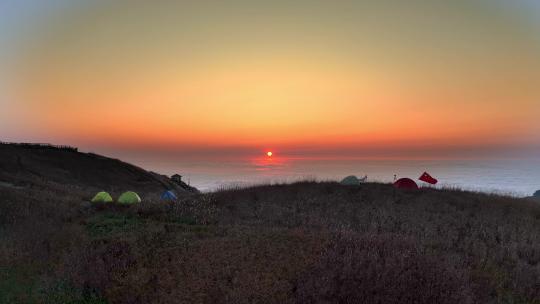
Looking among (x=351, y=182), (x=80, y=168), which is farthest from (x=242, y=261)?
(x=80, y=168)

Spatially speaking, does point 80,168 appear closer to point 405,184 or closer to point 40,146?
point 40,146

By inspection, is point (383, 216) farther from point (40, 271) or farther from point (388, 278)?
point (40, 271)

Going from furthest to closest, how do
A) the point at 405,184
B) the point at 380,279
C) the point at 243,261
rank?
the point at 405,184 → the point at 243,261 → the point at 380,279

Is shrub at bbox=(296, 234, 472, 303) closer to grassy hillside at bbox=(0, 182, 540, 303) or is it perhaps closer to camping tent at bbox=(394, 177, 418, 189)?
grassy hillside at bbox=(0, 182, 540, 303)

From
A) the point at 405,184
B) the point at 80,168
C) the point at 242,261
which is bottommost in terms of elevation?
the point at 242,261

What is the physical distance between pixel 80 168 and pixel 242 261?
2076 inches

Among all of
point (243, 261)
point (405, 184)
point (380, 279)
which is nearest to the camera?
point (380, 279)

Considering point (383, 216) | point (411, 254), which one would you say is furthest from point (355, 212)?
point (411, 254)

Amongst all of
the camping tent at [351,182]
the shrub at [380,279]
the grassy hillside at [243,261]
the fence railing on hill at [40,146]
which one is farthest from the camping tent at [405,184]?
the fence railing on hill at [40,146]

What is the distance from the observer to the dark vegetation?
6.81m

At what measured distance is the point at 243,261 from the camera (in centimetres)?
818

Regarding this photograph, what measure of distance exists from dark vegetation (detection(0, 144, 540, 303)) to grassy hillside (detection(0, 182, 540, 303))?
0.03 meters

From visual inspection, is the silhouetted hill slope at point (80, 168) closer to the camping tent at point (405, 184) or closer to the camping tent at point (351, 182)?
the camping tent at point (351, 182)

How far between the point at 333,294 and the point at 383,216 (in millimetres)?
11608
